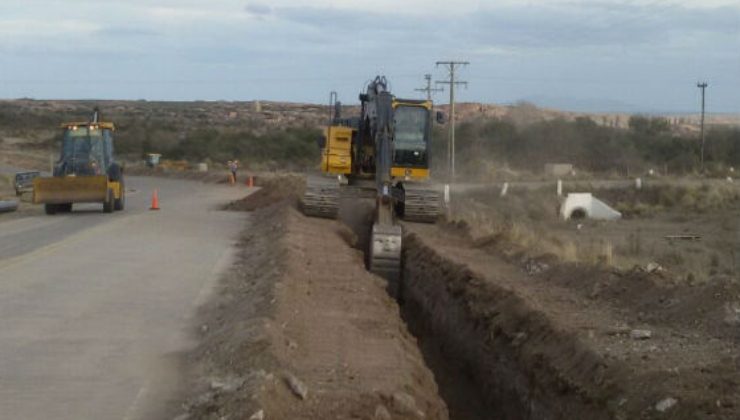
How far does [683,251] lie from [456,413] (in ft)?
58.1

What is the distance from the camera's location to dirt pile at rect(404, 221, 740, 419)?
364 inches

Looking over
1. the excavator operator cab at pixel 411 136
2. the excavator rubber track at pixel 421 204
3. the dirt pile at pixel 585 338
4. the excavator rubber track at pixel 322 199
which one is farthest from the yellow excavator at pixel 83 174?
the dirt pile at pixel 585 338

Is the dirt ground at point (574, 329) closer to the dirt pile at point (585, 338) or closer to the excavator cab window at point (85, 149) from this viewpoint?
the dirt pile at point (585, 338)

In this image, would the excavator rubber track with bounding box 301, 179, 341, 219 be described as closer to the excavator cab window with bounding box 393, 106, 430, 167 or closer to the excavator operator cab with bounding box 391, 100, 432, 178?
the excavator operator cab with bounding box 391, 100, 432, 178

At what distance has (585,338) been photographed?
38.1 ft

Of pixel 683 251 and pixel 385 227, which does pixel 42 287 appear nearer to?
pixel 385 227

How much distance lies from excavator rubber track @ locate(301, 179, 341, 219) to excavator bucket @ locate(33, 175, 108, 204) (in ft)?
25.6

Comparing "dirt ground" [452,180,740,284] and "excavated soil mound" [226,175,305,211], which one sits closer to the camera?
"dirt ground" [452,180,740,284]

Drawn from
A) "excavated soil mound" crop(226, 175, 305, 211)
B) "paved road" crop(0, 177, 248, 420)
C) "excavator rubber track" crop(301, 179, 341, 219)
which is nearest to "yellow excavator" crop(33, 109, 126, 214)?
"paved road" crop(0, 177, 248, 420)

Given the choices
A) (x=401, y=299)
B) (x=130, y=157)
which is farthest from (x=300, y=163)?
(x=401, y=299)

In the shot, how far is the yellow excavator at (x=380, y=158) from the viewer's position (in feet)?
83.3

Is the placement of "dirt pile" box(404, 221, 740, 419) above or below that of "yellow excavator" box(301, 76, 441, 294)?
below

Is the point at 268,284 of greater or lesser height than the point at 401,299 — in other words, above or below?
above

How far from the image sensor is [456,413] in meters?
13.1
